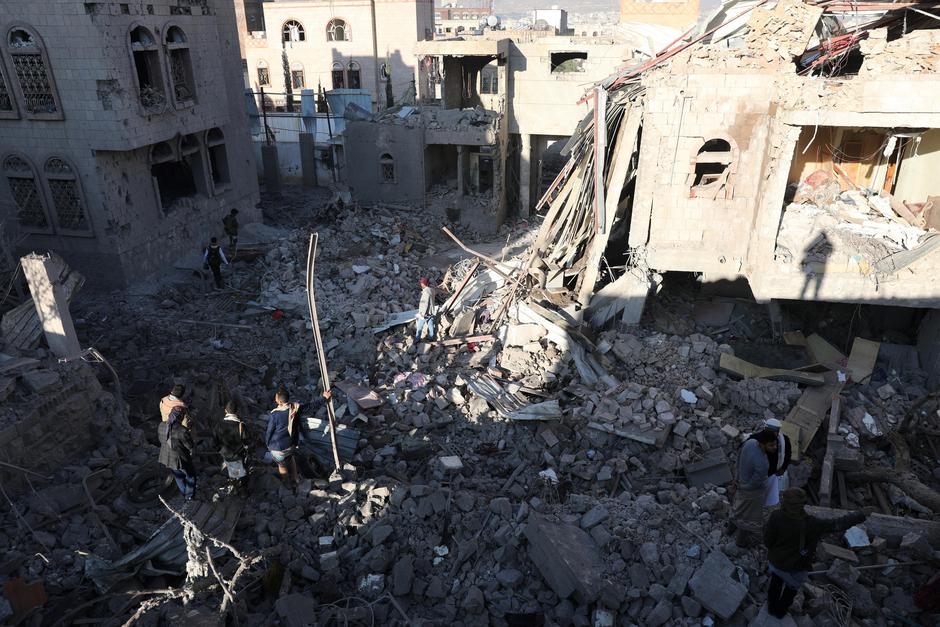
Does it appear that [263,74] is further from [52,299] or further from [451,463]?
[451,463]

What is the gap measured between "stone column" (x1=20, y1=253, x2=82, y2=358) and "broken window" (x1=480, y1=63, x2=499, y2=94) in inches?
710

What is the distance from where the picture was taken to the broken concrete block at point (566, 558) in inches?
240

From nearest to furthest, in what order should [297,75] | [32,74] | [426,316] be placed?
[426,316]
[32,74]
[297,75]

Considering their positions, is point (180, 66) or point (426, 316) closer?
point (426, 316)

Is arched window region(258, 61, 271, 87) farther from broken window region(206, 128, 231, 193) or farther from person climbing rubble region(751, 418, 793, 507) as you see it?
person climbing rubble region(751, 418, 793, 507)

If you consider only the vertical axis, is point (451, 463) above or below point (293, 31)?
below

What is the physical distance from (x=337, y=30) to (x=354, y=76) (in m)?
→ 2.52

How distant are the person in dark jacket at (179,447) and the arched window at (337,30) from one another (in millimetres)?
30900

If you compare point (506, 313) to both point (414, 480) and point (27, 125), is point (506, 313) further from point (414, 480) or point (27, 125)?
point (27, 125)

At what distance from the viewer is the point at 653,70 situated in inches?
428

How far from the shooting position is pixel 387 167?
20.4m

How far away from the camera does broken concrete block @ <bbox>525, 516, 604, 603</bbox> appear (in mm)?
6105

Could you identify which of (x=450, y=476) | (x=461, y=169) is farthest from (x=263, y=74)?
A: (x=450, y=476)

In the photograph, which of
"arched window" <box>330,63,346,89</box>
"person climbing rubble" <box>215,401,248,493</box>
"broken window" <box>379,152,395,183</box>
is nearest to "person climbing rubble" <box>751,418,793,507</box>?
"person climbing rubble" <box>215,401,248,493</box>
